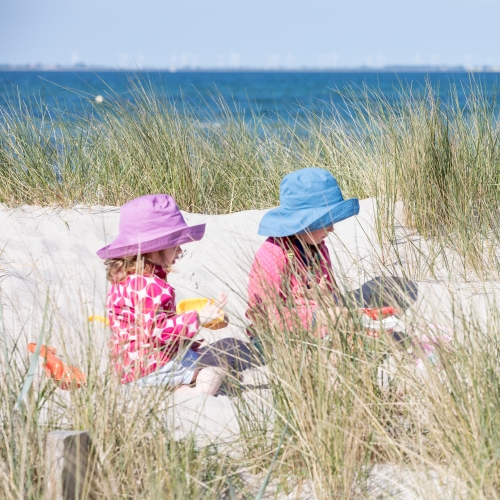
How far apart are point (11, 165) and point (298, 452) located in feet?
10.3

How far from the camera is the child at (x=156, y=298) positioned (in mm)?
2461

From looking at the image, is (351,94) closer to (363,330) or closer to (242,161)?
(242,161)

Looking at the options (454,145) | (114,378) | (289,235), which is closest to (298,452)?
(114,378)

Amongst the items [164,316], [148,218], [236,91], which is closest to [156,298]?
[164,316]

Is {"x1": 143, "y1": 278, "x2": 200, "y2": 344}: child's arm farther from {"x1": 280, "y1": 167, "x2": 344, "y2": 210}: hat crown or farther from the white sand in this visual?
{"x1": 280, "y1": 167, "x2": 344, "y2": 210}: hat crown

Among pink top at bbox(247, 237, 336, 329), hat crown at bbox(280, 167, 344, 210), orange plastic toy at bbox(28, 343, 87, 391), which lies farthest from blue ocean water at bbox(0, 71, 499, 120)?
orange plastic toy at bbox(28, 343, 87, 391)

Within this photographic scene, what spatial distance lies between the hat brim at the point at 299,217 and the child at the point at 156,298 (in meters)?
0.35

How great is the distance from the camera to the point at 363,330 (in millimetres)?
2033

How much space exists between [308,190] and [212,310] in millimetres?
787

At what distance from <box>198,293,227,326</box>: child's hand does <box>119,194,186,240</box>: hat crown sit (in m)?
0.34

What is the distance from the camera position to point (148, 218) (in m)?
2.69

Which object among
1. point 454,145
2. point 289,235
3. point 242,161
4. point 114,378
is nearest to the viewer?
point 114,378

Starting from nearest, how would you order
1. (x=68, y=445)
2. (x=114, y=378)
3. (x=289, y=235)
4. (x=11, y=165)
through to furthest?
1. (x=68, y=445)
2. (x=114, y=378)
3. (x=289, y=235)
4. (x=11, y=165)

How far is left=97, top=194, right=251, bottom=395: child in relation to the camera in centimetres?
246
